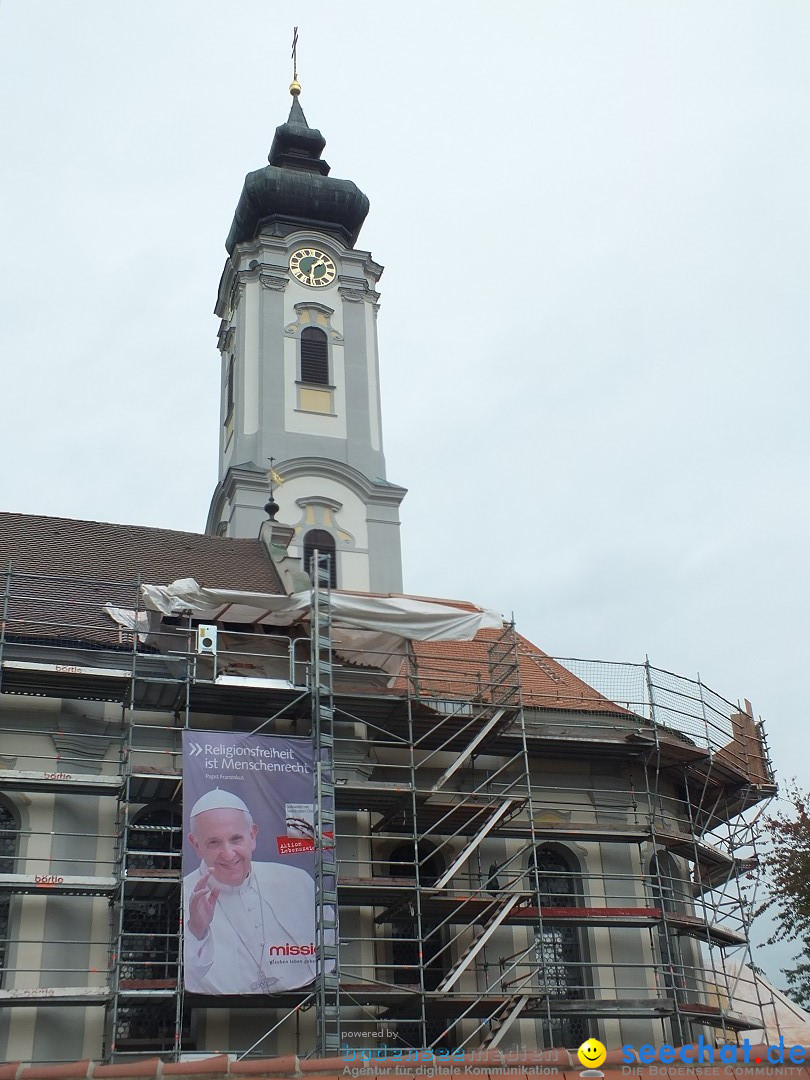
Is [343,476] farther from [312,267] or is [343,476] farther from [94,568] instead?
[94,568]

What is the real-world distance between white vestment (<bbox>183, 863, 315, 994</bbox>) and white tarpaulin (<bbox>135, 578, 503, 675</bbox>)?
13.2ft

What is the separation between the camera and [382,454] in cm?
3584

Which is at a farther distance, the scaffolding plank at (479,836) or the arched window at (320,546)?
the arched window at (320,546)

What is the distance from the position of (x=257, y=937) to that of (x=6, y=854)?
12.2ft

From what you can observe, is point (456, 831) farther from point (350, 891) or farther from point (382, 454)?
point (382, 454)

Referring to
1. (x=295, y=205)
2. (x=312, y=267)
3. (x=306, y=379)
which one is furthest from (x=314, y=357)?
(x=295, y=205)

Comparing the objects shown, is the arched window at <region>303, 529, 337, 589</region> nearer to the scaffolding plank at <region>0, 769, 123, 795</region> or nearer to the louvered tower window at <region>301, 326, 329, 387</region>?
the louvered tower window at <region>301, 326, 329, 387</region>

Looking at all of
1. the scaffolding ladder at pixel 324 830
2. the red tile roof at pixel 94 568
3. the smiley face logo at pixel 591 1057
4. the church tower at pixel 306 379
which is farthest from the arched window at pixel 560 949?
the church tower at pixel 306 379

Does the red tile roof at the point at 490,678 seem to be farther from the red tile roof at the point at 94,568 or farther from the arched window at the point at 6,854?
the arched window at the point at 6,854

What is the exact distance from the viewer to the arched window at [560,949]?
21.0 m

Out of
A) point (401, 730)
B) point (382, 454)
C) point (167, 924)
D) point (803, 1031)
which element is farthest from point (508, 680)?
point (382, 454)

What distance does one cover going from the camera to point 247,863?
18.8 m

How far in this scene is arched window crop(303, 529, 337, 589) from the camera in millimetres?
32312

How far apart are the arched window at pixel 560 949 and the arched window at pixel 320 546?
36.5 ft
